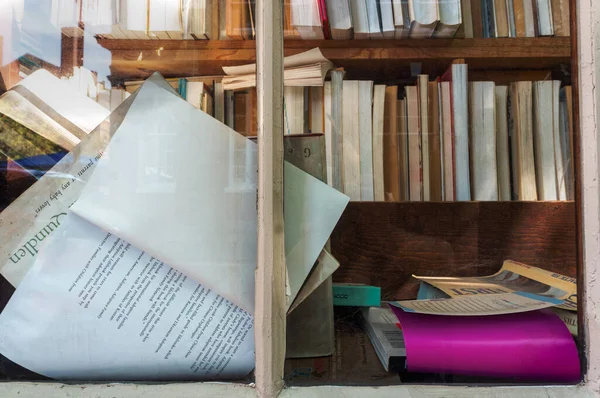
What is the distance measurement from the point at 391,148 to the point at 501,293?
0.37 metres

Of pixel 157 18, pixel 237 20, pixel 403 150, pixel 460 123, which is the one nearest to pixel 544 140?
pixel 460 123

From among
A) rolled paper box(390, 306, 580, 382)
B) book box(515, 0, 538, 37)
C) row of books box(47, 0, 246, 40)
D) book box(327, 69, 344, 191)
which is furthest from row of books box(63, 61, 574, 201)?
rolled paper box(390, 306, 580, 382)

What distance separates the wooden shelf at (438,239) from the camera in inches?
30.9

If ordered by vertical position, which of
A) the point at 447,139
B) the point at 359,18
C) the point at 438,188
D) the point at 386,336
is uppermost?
the point at 359,18

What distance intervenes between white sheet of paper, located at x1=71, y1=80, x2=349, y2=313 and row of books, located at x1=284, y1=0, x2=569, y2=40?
1.00ft

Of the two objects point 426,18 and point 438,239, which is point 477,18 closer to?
point 426,18

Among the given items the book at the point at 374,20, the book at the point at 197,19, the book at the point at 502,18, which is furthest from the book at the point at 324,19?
the book at the point at 502,18

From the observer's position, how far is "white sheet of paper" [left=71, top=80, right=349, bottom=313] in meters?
0.52

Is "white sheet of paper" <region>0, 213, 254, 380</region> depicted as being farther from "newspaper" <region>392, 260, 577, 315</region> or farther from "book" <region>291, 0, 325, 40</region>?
"book" <region>291, 0, 325, 40</region>

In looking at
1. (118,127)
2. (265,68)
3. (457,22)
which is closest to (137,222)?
(118,127)

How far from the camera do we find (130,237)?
52 cm

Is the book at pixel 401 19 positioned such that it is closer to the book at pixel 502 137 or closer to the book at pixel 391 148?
the book at pixel 391 148

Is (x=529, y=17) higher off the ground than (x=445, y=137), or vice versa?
(x=529, y=17)

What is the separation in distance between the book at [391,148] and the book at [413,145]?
0.03 meters
